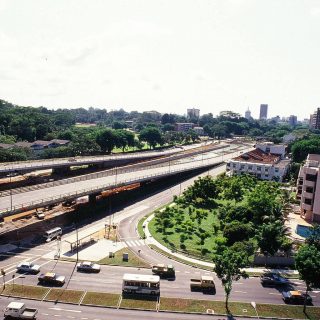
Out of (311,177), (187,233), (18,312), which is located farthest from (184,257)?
(311,177)

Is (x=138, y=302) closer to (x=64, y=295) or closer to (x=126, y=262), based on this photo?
(x=64, y=295)

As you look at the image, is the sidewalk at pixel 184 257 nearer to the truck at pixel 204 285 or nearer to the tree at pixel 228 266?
the truck at pixel 204 285

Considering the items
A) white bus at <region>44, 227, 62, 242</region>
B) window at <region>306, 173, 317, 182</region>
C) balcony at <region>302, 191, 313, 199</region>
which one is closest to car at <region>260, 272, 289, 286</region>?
balcony at <region>302, 191, 313, 199</region>

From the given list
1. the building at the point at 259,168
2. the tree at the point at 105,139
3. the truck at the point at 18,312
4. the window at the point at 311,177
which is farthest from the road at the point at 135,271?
the tree at the point at 105,139

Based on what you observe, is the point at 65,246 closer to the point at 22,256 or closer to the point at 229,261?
the point at 22,256

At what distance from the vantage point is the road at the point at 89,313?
53875mm

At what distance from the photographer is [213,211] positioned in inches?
4222

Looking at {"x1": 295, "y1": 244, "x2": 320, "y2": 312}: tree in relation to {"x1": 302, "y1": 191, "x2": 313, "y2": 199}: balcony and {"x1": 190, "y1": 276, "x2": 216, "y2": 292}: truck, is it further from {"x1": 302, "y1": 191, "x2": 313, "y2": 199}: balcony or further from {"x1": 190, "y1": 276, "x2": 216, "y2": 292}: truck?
{"x1": 302, "y1": 191, "x2": 313, "y2": 199}: balcony

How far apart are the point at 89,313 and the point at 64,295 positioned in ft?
22.0

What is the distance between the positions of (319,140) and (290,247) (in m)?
136

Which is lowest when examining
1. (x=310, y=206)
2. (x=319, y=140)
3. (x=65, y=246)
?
(x=65, y=246)

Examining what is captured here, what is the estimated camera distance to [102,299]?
192 feet

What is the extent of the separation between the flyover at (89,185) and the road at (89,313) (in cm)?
2865

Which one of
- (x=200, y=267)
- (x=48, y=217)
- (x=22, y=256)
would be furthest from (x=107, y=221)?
(x=200, y=267)
